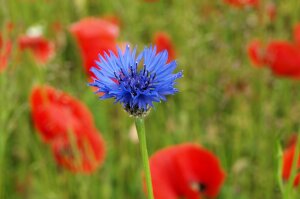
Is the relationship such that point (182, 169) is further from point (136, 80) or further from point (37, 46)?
point (37, 46)

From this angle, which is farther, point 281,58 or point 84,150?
point 281,58

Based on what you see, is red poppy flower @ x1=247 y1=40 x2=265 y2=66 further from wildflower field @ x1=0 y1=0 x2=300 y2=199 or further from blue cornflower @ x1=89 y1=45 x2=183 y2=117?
blue cornflower @ x1=89 y1=45 x2=183 y2=117

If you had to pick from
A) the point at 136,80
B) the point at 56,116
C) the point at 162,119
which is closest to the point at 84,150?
the point at 56,116

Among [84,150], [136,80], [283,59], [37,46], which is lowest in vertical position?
[136,80]

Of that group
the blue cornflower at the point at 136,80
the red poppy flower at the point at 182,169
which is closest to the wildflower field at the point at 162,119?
the red poppy flower at the point at 182,169

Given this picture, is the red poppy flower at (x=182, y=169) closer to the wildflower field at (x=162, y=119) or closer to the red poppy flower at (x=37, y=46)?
the wildflower field at (x=162, y=119)
